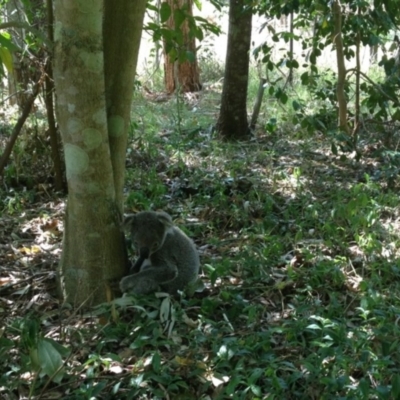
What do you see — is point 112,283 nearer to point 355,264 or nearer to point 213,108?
point 355,264

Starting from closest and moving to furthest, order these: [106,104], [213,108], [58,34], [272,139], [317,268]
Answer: [58,34], [106,104], [317,268], [272,139], [213,108]

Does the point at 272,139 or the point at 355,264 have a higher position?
the point at 272,139

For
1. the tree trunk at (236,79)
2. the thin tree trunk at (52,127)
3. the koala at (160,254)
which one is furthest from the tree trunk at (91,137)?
the tree trunk at (236,79)

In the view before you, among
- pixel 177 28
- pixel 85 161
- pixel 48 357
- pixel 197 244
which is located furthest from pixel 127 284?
pixel 177 28

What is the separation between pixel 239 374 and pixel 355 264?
1.77 meters

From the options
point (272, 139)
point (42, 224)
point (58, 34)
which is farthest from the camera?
point (272, 139)

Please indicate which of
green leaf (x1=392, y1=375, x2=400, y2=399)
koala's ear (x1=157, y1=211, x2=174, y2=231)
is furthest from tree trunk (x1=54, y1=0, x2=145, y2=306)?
green leaf (x1=392, y1=375, x2=400, y2=399)

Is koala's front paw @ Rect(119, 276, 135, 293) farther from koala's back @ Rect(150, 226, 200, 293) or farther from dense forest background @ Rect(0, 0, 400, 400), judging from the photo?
koala's back @ Rect(150, 226, 200, 293)

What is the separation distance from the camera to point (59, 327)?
3.52 meters

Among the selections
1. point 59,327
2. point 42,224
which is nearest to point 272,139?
point 42,224

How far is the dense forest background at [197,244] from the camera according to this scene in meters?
3.08

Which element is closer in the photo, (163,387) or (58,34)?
(163,387)

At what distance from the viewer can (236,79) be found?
8.05 metres

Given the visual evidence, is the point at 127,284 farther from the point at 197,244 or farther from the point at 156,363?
the point at 197,244
